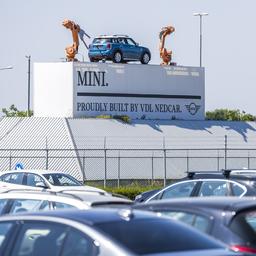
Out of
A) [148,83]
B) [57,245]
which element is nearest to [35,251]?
[57,245]

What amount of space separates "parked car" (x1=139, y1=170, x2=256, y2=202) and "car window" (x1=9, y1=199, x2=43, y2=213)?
498cm

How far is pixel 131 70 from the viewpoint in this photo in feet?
173

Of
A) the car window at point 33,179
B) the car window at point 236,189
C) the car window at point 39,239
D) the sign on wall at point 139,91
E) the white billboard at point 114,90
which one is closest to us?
the car window at point 39,239

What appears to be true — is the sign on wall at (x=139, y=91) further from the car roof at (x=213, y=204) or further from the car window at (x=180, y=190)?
the car roof at (x=213, y=204)

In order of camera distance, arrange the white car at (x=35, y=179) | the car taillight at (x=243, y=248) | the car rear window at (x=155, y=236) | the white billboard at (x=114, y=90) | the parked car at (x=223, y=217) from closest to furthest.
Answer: the car rear window at (x=155, y=236)
the car taillight at (x=243, y=248)
the parked car at (x=223, y=217)
the white car at (x=35, y=179)
the white billboard at (x=114, y=90)

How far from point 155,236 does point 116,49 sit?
146 ft

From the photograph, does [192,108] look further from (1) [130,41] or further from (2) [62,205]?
(2) [62,205]

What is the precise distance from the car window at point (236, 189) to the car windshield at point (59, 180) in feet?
44.0

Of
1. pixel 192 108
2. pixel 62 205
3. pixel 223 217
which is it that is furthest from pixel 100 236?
pixel 192 108

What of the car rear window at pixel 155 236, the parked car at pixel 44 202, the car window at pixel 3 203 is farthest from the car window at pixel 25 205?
the car rear window at pixel 155 236

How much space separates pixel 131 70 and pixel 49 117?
5.53 meters

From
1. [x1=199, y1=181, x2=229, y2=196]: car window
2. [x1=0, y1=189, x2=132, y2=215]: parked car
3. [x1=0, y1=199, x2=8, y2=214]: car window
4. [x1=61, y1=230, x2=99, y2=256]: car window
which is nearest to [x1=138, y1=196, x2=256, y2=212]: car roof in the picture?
[x1=0, y1=189, x2=132, y2=215]: parked car

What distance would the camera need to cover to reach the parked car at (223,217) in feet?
33.4

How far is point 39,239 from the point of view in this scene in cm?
895
